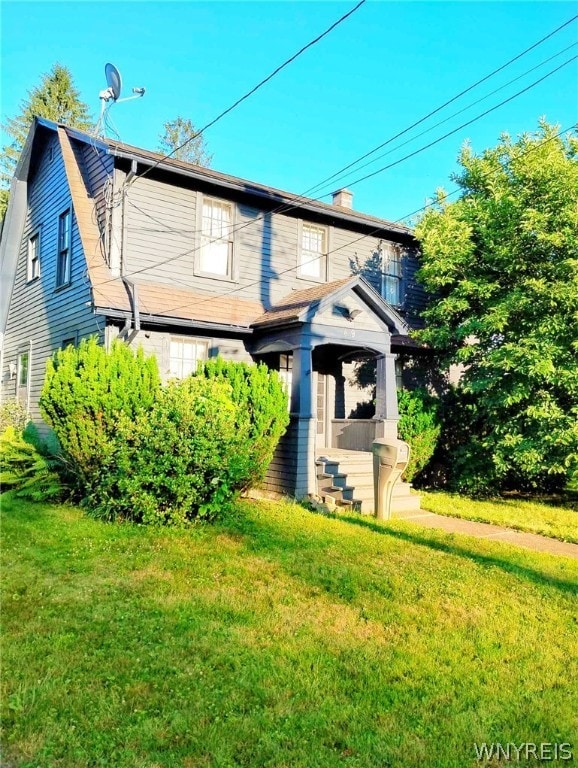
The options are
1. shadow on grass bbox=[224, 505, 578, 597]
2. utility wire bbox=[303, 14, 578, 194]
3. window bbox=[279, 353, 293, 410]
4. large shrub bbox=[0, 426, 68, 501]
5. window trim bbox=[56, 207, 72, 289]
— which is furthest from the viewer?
window bbox=[279, 353, 293, 410]

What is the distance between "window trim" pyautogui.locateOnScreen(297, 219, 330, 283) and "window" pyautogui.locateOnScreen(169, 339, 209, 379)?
303 centimetres

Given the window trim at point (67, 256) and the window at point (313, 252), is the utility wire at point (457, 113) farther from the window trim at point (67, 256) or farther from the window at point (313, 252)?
the window trim at point (67, 256)

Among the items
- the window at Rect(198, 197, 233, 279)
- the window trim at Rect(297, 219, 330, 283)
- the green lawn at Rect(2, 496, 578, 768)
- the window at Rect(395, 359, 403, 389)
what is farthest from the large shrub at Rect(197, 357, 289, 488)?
the window at Rect(395, 359, 403, 389)

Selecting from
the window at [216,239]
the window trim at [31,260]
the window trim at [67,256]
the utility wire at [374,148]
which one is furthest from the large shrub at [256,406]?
the window trim at [31,260]

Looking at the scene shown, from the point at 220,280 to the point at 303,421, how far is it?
3.55 m

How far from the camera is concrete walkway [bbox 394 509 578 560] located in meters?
7.34

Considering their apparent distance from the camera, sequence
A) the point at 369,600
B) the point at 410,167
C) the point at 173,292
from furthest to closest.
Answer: the point at 173,292 → the point at 410,167 → the point at 369,600

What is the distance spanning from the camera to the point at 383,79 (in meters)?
9.02

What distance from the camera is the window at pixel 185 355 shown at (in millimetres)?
10594

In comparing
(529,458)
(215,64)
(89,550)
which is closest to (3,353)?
(215,64)

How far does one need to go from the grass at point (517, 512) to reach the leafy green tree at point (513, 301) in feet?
2.01

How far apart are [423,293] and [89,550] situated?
11.2m

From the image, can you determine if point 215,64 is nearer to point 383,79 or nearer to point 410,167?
point 383,79

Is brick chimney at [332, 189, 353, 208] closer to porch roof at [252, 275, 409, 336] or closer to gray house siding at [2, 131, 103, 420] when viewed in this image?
porch roof at [252, 275, 409, 336]
